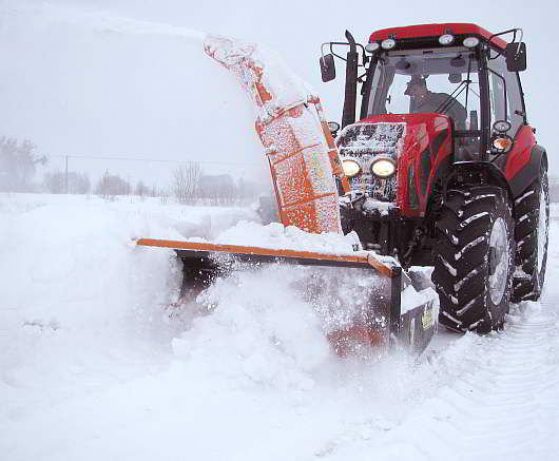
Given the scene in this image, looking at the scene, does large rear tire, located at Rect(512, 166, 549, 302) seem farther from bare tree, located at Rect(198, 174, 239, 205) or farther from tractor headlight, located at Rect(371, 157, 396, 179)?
bare tree, located at Rect(198, 174, 239, 205)

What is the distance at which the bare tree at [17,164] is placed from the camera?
12484 millimetres

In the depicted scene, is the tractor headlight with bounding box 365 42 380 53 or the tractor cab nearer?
the tractor cab

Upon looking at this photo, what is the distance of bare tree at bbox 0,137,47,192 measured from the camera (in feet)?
41.0

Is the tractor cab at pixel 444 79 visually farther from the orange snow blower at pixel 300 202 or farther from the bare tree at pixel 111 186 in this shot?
the bare tree at pixel 111 186

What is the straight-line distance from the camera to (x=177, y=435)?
81.2 inches

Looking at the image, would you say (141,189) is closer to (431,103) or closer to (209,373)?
(431,103)

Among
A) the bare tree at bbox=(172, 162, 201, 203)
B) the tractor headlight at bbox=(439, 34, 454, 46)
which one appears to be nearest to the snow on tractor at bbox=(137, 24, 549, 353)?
the tractor headlight at bbox=(439, 34, 454, 46)

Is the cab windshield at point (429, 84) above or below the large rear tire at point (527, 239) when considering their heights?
above

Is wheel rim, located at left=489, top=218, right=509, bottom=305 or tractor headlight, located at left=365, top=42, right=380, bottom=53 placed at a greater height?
tractor headlight, located at left=365, top=42, right=380, bottom=53

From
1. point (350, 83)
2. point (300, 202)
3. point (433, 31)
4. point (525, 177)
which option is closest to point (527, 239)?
point (525, 177)

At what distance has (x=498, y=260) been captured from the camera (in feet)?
12.6

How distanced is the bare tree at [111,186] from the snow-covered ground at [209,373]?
12413 millimetres

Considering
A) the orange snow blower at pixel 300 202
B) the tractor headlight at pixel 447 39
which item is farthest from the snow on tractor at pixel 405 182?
the tractor headlight at pixel 447 39

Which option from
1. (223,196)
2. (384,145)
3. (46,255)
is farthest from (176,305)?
(223,196)
